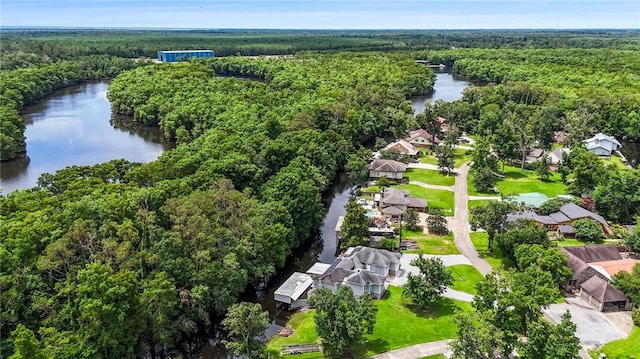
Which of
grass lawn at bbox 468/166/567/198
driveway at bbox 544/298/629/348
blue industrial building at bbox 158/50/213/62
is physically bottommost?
driveway at bbox 544/298/629/348

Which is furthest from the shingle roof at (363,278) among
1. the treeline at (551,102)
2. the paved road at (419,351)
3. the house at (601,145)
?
Answer: the house at (601,145)

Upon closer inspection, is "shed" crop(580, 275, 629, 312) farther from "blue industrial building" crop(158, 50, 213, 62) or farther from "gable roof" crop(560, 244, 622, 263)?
"blue industrial building" crop(158, 50, 213, 62)

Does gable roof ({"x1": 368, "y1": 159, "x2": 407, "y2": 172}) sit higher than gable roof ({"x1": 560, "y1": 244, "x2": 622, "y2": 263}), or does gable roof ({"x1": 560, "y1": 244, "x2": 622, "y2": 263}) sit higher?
gable roof ({"x1": 368, "y1": 159, "x2": 407, "y2": 172})

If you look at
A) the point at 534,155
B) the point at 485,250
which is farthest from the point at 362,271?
the point at 534,155

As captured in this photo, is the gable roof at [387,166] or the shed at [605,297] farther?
the gable roof at [387,166]

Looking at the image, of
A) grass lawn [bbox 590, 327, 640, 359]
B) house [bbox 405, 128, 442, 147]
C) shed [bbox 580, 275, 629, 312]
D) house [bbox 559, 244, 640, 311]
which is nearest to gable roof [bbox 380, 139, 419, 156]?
house [bbox 405, 128, 442, 147]

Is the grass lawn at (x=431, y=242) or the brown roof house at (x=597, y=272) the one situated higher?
the brown roof house at (x=597, y=272)

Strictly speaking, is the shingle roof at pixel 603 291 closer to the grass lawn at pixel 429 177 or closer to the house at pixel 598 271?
the house at pixel 598 271

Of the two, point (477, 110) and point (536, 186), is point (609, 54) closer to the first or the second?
point (477, 110)
